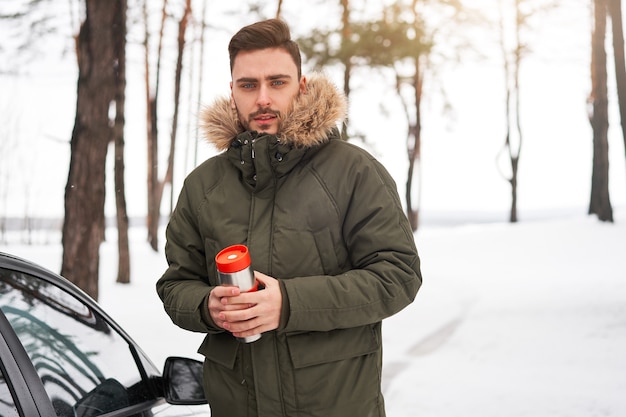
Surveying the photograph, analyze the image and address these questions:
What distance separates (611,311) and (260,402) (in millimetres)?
9073

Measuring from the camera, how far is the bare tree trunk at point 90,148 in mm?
7562

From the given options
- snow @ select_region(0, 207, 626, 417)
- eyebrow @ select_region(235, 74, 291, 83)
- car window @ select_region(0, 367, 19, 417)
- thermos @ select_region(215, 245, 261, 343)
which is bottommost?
snow @ select_region(0, 207, 626, 417)

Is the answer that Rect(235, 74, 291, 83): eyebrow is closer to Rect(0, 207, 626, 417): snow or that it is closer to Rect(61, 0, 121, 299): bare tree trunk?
Rect(0, 207, 626, 417): snow

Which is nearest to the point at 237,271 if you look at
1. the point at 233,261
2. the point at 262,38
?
the point at 233,261

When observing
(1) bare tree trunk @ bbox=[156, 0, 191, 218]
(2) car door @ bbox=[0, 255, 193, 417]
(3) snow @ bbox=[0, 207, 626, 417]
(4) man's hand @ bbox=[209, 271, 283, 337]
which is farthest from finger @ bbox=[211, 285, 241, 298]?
(1) bare tree trunk @ bbox=[156, 0, 191, 218]

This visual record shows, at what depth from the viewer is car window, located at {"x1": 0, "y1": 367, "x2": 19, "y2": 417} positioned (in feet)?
5.40

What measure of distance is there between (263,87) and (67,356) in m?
1.04

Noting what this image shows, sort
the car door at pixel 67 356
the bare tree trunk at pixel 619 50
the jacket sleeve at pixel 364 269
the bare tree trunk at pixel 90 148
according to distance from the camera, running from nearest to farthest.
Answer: the car door at pixel 67 356 → the jacket sleeve at pixel 364 269 → the bare tree trunk at pixel 90 148 → the bare tree trunk at pixel 619 50

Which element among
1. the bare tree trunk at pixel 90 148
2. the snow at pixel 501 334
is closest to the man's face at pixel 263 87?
the snow at pixel 501 334

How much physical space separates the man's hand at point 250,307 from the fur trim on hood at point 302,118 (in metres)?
0.50

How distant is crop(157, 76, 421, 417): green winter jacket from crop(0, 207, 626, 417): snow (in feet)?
12.2

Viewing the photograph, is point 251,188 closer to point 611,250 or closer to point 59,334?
point 59,334

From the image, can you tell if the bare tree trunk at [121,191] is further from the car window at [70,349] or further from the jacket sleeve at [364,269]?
the jacket sleeve at [364,269]

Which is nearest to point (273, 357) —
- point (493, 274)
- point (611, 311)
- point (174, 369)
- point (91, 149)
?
point (174, 369)
